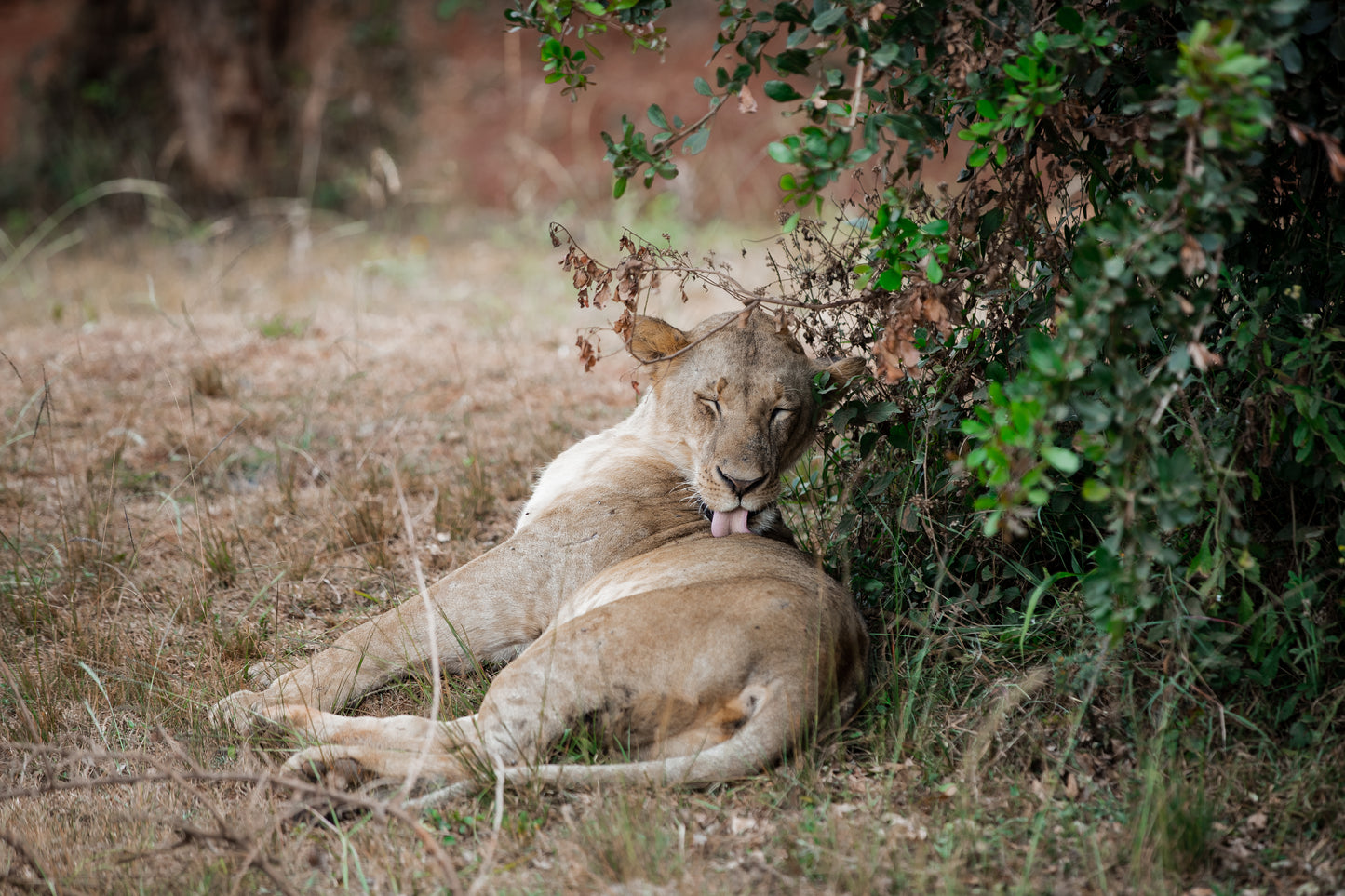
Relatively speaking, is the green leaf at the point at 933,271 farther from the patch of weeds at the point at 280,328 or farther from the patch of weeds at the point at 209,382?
the patch of weeds at the point at 280,328

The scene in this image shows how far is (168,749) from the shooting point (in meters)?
3.24

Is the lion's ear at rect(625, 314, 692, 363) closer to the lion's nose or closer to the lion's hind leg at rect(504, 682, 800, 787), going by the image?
the lion's nose

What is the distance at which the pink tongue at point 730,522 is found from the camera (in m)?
3.73

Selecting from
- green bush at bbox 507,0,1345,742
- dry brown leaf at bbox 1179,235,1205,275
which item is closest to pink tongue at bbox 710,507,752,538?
green bush at bbox 507,0,1345,742

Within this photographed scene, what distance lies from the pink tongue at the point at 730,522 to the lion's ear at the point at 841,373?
0.54 metres

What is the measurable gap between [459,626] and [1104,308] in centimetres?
227

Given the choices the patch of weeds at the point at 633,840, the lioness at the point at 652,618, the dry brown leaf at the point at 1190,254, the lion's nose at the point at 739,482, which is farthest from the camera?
the lion's nose at the point at 739,482

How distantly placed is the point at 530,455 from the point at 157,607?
1900mm

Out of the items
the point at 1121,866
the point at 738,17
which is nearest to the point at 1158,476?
the point at 1121,866

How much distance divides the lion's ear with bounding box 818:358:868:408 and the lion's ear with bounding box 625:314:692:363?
535 millimetres

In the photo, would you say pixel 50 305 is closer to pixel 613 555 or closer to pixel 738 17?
pixel 613 555

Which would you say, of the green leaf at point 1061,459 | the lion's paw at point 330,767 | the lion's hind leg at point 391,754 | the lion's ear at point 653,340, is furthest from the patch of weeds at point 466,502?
the green leaf at point 1061,459

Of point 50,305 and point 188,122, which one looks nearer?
point 50,305

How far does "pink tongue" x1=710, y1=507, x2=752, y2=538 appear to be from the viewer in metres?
3.73
